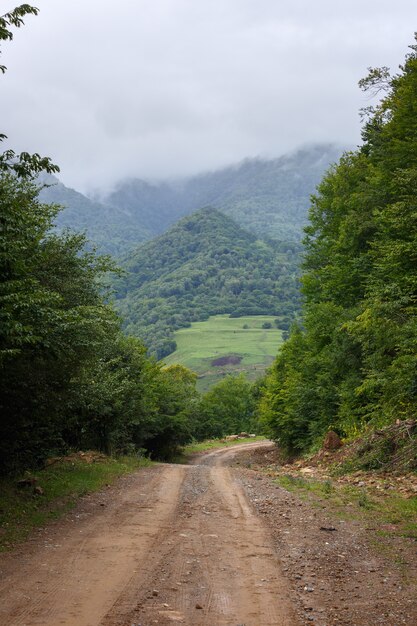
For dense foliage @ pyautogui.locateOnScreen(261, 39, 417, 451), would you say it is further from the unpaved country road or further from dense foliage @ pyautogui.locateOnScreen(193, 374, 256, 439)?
dense foliage @ pyautogui.locateOnScreen(193, 374, 256, 439)

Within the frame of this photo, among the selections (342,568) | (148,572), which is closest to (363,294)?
(342,568)

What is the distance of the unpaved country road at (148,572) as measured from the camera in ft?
23.0

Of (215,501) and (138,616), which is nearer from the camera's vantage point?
(138,616)

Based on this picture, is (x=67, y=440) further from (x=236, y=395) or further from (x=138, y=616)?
(x=236, y=395)

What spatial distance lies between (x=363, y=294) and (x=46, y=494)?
68.4 feet

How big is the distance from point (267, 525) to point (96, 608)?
6.05 meters

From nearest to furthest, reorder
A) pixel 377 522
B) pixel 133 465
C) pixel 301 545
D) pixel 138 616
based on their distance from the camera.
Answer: pixel 138 616
pixel 301 545
pixel 377 522
pixel 133 465

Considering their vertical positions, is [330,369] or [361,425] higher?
[330,369]

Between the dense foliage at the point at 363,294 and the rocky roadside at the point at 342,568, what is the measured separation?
5.37 meters

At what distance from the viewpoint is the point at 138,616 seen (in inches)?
274

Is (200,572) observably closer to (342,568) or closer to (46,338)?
(342,568)

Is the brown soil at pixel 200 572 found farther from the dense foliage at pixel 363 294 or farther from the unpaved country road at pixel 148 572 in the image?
the dense foliage at pixel 363 294

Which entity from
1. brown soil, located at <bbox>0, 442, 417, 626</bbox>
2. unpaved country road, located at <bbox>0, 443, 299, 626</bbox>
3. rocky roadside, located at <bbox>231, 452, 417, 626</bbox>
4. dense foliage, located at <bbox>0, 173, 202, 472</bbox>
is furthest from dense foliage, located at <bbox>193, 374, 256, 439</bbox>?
rocky roadside, located at <bbox>231, 452, 417, 626</bbox>

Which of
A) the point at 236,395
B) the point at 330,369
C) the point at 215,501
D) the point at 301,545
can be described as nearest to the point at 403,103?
the point at 330,369
